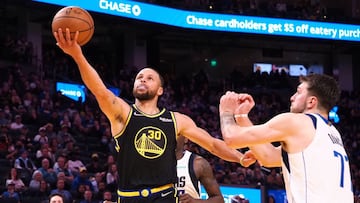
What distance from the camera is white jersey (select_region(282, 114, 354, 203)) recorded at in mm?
4457

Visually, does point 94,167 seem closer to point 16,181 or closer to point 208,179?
point 16,181

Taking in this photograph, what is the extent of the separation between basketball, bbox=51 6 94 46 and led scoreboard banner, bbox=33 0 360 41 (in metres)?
17.4

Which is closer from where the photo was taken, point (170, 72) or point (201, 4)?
point (201, 4)

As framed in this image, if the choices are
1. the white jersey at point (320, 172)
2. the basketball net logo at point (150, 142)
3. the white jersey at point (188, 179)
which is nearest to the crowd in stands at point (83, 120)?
the white jersey at point (188, 179)

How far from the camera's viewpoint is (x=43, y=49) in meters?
25.8

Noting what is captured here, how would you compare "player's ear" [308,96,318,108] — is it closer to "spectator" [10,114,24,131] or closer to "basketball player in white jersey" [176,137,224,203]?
"basketball player in white jersey" [176,137,224,203]

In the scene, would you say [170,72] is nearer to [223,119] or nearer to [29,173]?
[29,173]

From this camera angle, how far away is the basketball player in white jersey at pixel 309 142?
14.6 ft

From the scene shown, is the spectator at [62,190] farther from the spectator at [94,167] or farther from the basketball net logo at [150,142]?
the basketball net logo at [150,142]

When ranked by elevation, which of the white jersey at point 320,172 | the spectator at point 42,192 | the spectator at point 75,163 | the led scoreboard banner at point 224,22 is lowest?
the spectator at point 42,192

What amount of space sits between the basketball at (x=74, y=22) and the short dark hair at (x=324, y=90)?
5.81 ft

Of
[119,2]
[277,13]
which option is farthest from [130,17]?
[277,13]

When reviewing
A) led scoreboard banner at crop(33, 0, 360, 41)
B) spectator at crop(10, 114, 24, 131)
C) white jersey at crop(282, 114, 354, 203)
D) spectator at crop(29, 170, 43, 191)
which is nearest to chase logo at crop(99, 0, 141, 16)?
led scoreboard banner at crop(33, 0, 360, 41)

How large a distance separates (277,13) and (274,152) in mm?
23945
